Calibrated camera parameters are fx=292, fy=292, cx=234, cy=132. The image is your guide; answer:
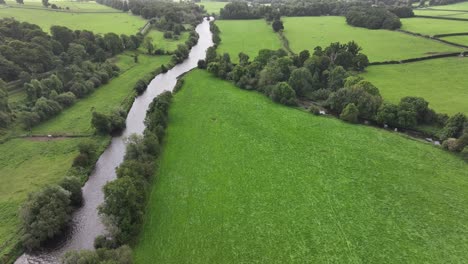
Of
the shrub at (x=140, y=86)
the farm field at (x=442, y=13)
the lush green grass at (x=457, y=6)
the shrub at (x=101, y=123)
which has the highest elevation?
the lush green grass at (x=457, y=6)

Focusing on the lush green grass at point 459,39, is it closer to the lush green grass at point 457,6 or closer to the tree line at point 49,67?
the lush green grass at point 457,6

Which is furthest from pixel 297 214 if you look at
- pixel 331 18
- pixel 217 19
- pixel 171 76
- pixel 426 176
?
pixel 217 19

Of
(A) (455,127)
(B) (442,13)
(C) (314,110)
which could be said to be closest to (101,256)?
(C) (314,110)

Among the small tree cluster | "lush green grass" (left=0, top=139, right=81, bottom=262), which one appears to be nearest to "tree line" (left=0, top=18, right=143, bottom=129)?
"lush green grass" (left=0, top=139, right=81, bottom=262)

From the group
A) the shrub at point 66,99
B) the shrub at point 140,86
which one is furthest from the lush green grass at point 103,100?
the shrub at point 140,86

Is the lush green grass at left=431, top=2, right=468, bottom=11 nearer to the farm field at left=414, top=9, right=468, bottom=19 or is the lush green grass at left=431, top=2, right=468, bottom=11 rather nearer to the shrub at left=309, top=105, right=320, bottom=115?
the farm field at left=414, top=9, right=468, bottom=19

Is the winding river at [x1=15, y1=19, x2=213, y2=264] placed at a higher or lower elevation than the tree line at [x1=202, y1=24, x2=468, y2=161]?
lower

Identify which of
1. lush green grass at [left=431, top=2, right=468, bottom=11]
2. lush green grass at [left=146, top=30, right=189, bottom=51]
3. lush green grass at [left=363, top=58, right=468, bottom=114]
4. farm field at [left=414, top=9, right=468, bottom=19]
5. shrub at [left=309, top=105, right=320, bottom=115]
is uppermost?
lush green grass at [left=431, top=2, right=468, bottom=11]
